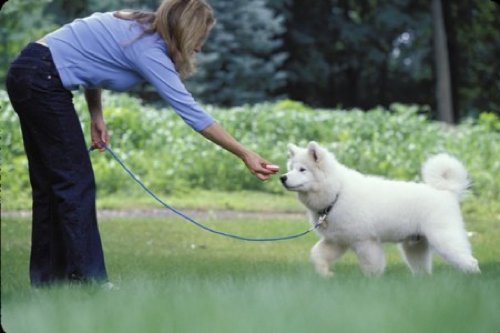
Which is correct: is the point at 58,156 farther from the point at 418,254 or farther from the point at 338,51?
the point at 338,51

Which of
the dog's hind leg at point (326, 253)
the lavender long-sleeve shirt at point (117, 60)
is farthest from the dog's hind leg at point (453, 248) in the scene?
the lavender long-sleeve shirt at point (117, 60)

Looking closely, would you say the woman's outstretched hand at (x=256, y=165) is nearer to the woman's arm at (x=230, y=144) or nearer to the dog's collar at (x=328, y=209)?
the woman's arm at (x=230, y=144)

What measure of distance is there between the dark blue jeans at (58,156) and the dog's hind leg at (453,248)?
2.24m

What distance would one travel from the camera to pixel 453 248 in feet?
19.0

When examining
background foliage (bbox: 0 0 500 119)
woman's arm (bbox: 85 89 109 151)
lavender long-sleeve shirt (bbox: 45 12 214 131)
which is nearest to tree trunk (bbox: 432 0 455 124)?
background foliage (bbox: 0 0 500 119)

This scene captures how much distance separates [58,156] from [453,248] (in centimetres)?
263

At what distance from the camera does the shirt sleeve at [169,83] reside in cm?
451

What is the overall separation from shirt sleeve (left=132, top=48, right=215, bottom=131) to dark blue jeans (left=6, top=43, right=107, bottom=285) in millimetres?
460

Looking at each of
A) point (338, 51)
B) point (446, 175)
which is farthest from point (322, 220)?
point (338, 51)

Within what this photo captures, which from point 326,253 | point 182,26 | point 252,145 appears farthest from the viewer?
point 252,145

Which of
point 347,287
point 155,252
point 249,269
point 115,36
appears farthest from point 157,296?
point 155,252

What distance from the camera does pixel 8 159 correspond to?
11.7 m

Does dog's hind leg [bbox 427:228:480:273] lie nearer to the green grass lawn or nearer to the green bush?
the green grass lawn

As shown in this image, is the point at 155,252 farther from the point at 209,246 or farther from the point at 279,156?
the point at 279,156
